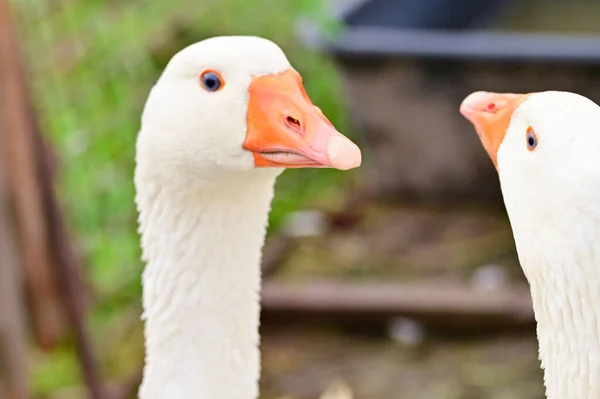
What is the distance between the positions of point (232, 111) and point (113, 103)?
10.4ft

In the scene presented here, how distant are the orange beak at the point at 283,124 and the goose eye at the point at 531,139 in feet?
0.77

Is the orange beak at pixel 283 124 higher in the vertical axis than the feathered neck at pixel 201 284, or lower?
higher

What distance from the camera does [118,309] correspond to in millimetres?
3568

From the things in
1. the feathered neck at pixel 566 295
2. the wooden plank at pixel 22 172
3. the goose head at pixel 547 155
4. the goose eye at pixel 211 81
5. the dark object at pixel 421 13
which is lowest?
the feathered neck at pixel 566 295

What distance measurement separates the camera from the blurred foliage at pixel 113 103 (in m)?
3.54

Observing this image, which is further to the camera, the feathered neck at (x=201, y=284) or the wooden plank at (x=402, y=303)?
the wooden plank at (x=402, y=303)

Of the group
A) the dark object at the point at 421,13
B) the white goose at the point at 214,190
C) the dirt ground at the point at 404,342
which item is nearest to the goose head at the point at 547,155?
the white goose at the point at 214,190

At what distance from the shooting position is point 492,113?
1350 mm


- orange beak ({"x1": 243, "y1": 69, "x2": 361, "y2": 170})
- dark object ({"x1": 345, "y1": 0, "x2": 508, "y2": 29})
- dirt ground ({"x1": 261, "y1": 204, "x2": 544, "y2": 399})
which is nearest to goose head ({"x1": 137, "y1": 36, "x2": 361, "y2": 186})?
orange beak ({"x1": 243, "y1": 69, "x2": 361, "y2": 170})

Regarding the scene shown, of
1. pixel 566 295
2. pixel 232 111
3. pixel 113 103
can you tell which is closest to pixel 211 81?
pixel 232 111

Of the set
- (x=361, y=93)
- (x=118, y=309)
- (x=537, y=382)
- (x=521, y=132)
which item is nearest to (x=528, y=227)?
(x=521, y=132)

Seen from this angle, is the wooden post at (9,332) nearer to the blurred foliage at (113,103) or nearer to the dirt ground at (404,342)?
the blurred foliage at (113,103)

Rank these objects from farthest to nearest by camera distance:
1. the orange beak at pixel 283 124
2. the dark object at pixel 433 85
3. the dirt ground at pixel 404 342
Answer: the dark object at pixel 433 85, the dirt ground at pixel 404 342, the orange beak at pixel 283 124

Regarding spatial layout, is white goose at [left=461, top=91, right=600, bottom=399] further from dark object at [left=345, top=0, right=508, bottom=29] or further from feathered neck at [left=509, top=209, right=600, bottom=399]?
dark object at [left=345, top=0, right=508, bottom=29]
